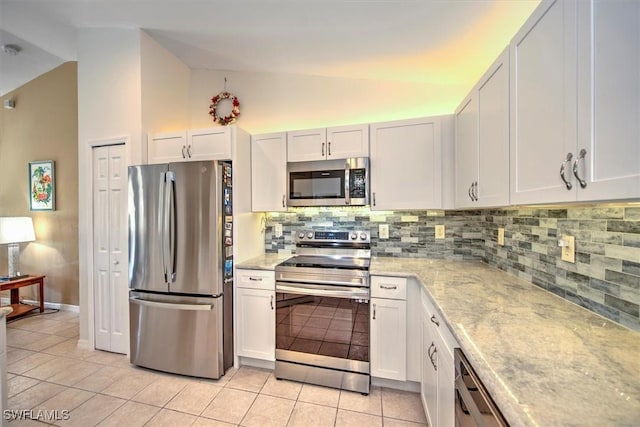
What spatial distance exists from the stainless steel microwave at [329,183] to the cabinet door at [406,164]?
0.37 feet

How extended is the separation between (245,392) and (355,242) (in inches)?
60.9

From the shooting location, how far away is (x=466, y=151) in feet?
6.10

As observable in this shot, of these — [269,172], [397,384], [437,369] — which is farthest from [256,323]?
[437,369]

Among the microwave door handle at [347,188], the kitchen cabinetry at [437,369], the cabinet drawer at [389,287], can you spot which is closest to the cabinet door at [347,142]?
the microwave door handle at [347,188]

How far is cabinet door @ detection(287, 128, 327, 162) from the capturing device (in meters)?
2.42

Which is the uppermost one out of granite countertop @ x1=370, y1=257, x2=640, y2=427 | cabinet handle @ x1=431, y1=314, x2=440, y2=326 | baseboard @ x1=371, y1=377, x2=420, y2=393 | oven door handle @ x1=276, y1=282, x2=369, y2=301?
granite countertop @ x1=370, y1=257, x2=640, y2=427

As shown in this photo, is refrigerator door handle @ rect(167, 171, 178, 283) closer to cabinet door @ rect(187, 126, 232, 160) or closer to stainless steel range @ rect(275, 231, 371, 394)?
cabinet door @ rect(187, 126, 232, 160)

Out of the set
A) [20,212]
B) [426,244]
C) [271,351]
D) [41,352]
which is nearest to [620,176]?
[426,244]

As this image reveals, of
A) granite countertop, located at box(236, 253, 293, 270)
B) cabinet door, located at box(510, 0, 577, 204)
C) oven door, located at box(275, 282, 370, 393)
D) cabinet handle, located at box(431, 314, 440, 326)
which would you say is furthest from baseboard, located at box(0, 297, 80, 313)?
cabinet door, located at box(510, 0, 577, 204)

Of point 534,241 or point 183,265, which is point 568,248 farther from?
point 183,265

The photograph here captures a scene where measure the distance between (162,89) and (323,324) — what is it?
9.34ft

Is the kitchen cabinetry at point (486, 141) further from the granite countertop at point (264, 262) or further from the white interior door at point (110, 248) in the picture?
the white interior door at point (110, 248)

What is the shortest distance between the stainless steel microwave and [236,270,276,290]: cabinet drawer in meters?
0.68

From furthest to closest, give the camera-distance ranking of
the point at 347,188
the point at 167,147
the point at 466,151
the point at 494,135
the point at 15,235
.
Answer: the point at 15,235
the point at 167,147
the point at 347,188
the point at 466,151
the point at 494,135
